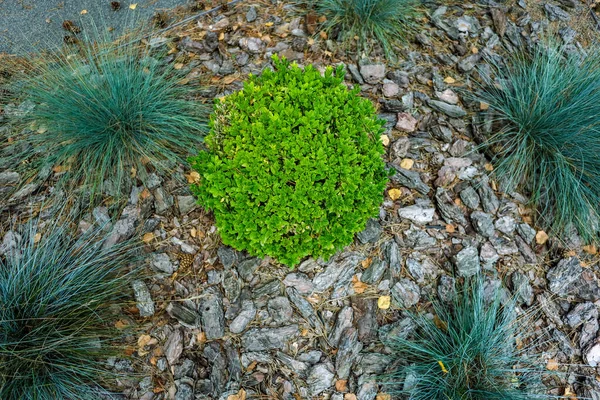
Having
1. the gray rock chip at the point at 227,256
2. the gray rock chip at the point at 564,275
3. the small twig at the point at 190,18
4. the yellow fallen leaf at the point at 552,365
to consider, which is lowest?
the yellow fallen leaf at the point at 552,365

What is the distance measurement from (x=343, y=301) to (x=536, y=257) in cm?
121

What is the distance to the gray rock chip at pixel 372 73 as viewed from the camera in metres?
3.13

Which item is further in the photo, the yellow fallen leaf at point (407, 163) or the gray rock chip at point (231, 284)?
the yellow fallen leaf at point (407, 163)

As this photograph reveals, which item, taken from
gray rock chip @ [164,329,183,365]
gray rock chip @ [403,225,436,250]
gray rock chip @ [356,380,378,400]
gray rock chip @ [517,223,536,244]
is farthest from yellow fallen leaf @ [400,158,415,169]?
gray rock chip @ [164,329,183,365]

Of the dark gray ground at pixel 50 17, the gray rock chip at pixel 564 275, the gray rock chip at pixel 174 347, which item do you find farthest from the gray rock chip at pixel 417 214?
the dark gray ground at pixel 50 17

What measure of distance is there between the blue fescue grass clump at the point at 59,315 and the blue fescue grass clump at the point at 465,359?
145 centimetres

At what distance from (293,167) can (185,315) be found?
1.01 meters

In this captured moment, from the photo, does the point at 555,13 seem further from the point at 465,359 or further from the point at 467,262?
the point at 465,359

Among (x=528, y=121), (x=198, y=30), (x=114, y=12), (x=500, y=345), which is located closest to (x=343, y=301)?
(x=500, y=345)

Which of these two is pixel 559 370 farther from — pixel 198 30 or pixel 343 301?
pixel 198 30

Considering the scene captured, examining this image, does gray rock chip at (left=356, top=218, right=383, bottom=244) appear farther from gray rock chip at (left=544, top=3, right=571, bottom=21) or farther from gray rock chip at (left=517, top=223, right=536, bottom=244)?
gray rock chip at (left=544, top=3, right=571, bottom=21)

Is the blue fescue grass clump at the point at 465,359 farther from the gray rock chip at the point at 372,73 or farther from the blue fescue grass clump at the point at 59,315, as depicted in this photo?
the gray rock chip at the point at 372,73

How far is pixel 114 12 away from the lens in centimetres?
370

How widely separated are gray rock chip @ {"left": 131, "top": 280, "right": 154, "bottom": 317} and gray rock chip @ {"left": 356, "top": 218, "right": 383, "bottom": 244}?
3.91ft
